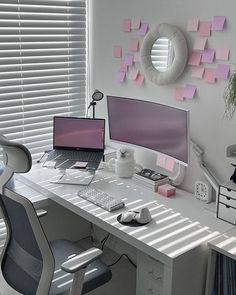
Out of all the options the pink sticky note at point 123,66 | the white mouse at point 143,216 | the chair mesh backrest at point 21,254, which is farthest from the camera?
the pink sticky note at point 123,66

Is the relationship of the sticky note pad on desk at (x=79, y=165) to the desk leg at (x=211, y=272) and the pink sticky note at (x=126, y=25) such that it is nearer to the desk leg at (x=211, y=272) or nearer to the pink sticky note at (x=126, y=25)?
the pink sticky note at (x=126, y=25)

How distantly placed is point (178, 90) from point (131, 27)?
59 cm

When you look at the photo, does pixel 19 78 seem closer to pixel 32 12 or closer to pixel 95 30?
pixel 32 12

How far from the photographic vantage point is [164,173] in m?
2.61

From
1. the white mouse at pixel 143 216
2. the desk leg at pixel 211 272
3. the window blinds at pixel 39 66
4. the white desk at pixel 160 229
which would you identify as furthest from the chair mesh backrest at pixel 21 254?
the window blinds at pixel 39 66

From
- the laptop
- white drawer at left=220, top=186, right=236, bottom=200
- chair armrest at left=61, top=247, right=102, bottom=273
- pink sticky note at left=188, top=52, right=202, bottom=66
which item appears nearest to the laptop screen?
the laptop

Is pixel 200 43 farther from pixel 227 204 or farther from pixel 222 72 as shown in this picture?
pixel 227 204

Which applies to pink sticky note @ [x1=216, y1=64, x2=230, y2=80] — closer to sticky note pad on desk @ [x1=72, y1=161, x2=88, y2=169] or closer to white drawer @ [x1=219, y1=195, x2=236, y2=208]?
white drawer @ [x1=219, y1=195, x2=236, y2=208]

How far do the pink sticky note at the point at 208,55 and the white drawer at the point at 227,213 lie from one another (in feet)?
2.64

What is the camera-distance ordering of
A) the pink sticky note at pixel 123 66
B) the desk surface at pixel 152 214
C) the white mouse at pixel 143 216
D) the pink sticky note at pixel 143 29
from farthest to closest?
the pink sticky note at pixel 123 66 < the pink sticky note at pixel 143 29 < the white mouse at pixel 143 216 < the desk surface at pixel 152 214

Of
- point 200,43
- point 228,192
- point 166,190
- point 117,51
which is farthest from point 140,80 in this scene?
point 228,192

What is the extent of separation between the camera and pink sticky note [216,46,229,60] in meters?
2.11

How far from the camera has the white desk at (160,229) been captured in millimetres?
1790

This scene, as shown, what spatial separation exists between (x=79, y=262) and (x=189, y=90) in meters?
1.22
